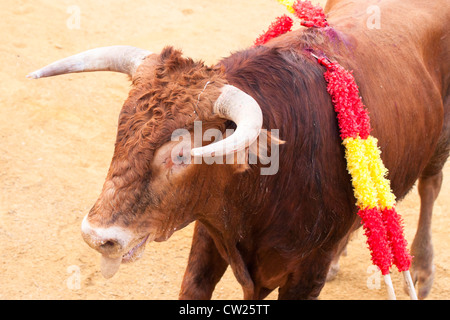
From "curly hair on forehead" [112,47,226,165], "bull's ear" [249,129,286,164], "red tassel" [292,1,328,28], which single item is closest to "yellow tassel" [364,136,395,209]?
"bull's ear" [249,129,286,164]

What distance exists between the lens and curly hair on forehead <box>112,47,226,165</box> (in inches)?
123

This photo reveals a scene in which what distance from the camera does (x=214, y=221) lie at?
11.8ft

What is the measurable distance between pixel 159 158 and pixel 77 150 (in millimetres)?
3994

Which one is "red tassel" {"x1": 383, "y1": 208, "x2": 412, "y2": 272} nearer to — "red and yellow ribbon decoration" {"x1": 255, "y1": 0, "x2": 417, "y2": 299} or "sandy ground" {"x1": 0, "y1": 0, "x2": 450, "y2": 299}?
"red and yellow ribbon decoration" {"x1": 255, "y1": 0, "x2": 417, "y2": 299}

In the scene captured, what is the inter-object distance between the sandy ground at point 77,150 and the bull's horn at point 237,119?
2.48 m

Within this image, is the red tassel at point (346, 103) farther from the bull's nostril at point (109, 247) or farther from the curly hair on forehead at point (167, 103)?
the bull's nostril at point (109, 247)

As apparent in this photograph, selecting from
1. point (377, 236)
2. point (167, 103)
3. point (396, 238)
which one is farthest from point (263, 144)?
point (396, 238)

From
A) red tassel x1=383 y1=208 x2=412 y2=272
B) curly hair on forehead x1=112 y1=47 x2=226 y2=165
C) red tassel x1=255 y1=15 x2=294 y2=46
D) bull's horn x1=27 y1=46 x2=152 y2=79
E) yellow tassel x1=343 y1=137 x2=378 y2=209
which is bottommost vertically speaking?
red tassel x1=383 y1=208 x2=412 y2=272

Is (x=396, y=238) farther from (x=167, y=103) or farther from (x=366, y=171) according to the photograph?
(x=167, y=103)

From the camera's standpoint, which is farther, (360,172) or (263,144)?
(360,172)

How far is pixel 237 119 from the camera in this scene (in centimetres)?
309

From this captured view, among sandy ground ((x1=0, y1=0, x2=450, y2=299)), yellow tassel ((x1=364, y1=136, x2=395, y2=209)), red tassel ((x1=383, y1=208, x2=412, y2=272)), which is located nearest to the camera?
yellow tassel ((x1=364, y1=136, x2=395, y2=209))

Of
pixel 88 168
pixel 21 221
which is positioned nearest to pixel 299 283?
pixel 21 221

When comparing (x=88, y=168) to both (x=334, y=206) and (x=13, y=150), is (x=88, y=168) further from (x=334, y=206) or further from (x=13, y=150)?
(x=334, y=206)
